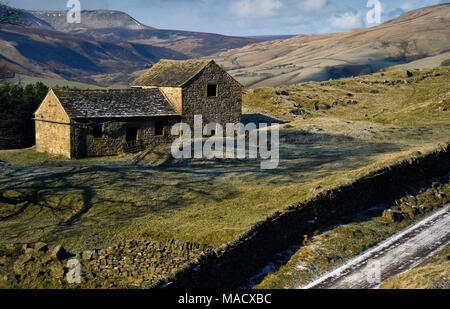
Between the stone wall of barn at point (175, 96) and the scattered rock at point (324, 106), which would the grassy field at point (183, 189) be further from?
the scattered rock at point (324, 106)

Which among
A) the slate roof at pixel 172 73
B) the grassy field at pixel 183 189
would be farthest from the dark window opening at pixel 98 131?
the slate roof at pixel 172 73

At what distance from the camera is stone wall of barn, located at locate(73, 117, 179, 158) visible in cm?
3072

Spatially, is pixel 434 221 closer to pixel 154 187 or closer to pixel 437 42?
pixel 154 187

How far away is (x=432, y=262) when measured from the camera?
43.5 ft

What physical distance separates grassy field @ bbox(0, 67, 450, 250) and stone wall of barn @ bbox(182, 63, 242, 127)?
19.6 ft

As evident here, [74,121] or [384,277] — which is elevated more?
[74,121]

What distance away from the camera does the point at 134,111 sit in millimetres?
33094

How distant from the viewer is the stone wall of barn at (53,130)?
101 ft

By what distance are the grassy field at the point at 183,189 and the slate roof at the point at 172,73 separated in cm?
923

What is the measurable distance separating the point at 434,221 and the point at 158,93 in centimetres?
2565

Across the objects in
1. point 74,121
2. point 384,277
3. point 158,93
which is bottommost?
point 384,277

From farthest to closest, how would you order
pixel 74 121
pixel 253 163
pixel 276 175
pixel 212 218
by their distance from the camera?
pixel 74 121, pixel 253 163, pixel 276 175, pixel 212 218
